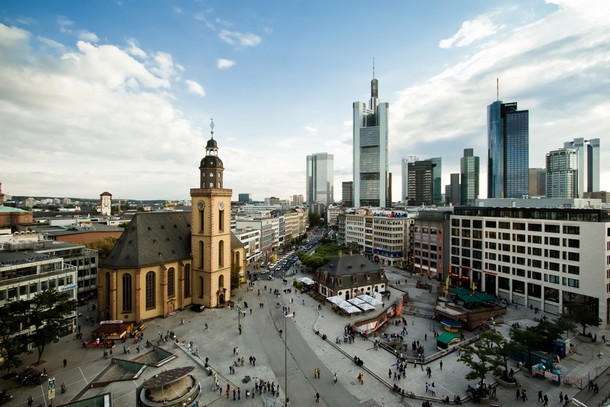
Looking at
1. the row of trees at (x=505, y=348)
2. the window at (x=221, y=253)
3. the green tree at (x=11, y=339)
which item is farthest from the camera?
the window at (x=221, y=253)

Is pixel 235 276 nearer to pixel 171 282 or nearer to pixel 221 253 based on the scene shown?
pixel 221 253

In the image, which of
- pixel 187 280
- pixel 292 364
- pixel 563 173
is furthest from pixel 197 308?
pixel 563 173

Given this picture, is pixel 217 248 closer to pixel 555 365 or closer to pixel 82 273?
pixel 82 273

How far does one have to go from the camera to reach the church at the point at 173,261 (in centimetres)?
4406

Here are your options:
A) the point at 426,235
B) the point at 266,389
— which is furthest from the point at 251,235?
the point at 266,389

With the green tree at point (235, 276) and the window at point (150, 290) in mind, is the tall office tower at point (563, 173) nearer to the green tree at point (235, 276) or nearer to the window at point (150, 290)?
the green tree at point (235, 276)

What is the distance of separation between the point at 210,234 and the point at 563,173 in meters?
196

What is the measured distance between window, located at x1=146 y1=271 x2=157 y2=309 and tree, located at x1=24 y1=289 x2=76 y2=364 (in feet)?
37.6

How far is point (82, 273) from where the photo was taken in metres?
56.6

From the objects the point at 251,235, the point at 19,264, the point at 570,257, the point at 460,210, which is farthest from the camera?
the point at 251,235

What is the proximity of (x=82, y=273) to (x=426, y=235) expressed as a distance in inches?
2995

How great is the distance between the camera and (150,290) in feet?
150

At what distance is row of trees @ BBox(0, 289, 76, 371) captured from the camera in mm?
28641

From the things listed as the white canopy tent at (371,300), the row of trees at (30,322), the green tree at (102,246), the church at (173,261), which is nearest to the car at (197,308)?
the church at (173,261)
